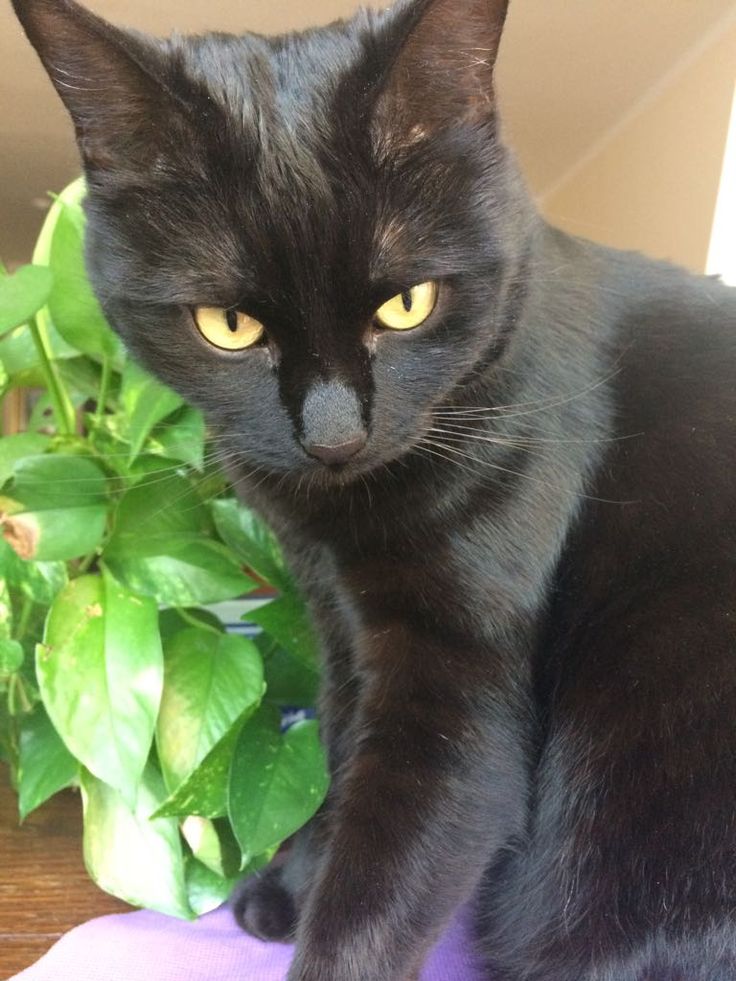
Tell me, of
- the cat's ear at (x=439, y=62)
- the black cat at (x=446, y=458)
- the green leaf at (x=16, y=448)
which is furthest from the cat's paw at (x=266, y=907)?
the cat's ear at (x=439, y=62)

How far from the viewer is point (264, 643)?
925mm

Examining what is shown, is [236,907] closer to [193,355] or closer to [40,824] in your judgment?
[40,824]

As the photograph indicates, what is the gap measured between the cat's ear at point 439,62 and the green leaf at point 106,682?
47cm

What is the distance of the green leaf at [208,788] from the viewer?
0.70 meters

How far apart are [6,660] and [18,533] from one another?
0.12m

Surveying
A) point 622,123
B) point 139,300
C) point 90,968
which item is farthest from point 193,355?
point 622,123

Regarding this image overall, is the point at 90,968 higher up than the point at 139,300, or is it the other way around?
the point at 139,300

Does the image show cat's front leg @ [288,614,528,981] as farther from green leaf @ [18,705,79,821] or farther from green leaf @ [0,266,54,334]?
green leaf @ [0,266,54,334]

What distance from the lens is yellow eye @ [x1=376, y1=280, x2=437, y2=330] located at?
0.53 metres

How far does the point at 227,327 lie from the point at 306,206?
10cm

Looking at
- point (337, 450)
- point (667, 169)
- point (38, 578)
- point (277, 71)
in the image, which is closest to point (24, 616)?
point (38, 578)

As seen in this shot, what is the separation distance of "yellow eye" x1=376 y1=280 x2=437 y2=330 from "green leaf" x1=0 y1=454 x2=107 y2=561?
375 millimetres

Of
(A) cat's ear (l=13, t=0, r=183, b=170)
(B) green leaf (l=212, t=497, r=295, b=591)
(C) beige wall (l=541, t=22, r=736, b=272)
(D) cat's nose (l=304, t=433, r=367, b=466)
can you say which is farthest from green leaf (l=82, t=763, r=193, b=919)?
(C) beige wall (l=541, t=22, r=736, b=272)

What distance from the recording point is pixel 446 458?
63 cm
